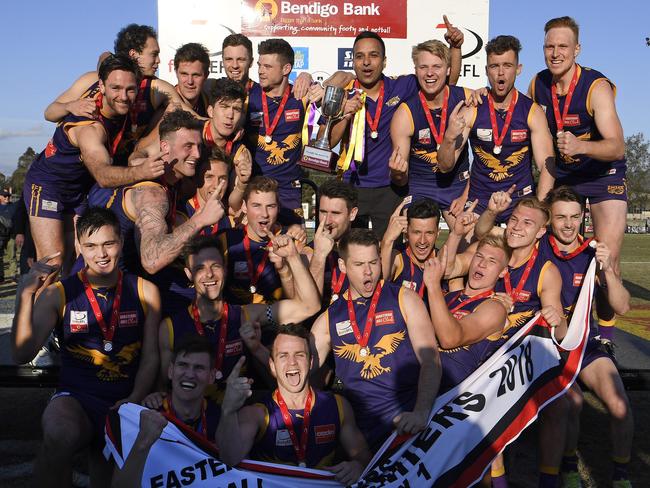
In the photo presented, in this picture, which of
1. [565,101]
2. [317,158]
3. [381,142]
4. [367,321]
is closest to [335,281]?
[367,321]

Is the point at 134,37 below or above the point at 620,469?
above

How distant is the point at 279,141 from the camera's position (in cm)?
650

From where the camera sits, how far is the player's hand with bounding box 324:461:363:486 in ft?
11.9

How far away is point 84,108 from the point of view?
210 inches

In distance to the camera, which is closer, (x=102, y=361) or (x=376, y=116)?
(x=102, y=361)

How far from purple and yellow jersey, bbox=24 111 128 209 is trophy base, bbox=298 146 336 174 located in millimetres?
1567

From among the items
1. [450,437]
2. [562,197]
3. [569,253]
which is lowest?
[450,437]

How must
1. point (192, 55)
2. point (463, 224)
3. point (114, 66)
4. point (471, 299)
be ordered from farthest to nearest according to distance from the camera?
point (192, 55), point (463, 224), point (114, 66), point (471, 299)

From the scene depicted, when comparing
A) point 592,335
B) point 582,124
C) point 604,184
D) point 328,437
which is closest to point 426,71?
point 582,124

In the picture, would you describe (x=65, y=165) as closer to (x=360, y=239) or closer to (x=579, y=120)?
(x=360, y=239)

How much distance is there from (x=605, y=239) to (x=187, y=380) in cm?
404

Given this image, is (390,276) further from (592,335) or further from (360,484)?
(360,484)

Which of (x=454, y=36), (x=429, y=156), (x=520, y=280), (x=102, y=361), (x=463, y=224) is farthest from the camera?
(x=454, y=36)

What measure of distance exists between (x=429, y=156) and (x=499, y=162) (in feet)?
2.14
